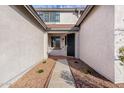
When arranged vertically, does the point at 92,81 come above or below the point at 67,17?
below

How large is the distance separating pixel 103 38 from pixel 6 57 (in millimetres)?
4149

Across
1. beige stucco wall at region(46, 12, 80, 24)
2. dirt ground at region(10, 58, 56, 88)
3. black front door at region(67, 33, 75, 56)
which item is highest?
beige stucco wall at region(46, 12, 80, 24)

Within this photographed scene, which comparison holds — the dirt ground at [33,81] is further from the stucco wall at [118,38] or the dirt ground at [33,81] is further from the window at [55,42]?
the window at [55,42]

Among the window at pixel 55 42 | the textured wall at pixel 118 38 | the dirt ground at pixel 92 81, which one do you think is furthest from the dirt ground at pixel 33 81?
the window at pixel 55 42

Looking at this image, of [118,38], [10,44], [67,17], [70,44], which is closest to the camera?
[10,44]

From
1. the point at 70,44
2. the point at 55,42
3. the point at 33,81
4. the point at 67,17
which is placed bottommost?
the point at 33,81

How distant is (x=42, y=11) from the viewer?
16.1 meters

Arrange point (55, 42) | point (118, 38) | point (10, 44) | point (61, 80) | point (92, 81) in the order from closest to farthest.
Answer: point (10, 44) → point (118, 38) → point (92, 81) → point (61, 80) → point (55, 42)

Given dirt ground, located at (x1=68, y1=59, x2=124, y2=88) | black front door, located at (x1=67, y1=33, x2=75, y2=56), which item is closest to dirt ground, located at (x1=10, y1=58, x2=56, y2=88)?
dirt ground, located at (x1=68, y1=59, x2=124, y2=88)

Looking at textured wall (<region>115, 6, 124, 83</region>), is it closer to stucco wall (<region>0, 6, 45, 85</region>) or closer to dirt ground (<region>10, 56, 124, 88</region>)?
dirt ground (<region>10, 56, 124, 88</region>)

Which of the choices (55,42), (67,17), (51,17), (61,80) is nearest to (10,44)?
(61,80)

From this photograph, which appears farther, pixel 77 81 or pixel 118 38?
pixel 77 81

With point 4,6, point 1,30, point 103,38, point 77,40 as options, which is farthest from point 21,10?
point 77,40

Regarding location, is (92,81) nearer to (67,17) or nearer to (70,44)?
(70,44)
